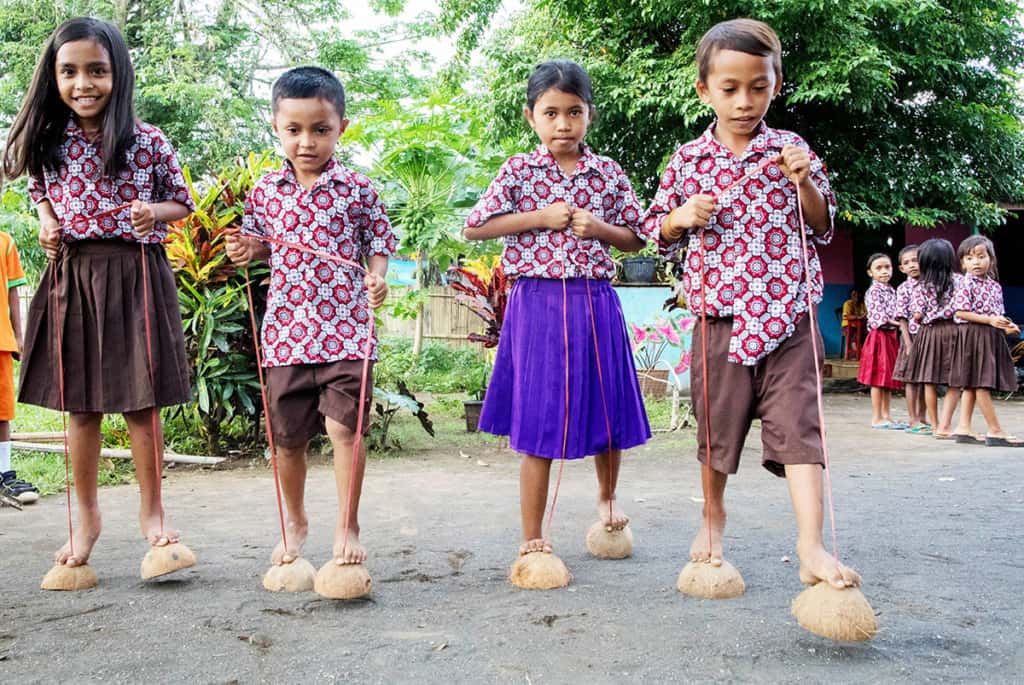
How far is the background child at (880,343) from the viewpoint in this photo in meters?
8.33

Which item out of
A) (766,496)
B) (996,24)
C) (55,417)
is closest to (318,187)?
(766,496)

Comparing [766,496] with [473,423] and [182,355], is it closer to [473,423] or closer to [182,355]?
[182,355]

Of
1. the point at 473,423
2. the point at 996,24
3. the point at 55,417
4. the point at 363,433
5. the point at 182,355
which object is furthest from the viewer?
the point at 996,24

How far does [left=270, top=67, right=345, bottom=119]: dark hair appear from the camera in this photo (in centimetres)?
291

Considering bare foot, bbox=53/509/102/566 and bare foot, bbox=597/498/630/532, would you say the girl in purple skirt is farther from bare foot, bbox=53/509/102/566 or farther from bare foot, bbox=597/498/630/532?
bare foot, bbox=53/509/102/566

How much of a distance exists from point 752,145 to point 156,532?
2.26 metres

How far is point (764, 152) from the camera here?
109 inches

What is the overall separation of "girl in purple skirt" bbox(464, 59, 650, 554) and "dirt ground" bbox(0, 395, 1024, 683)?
Answer: 0.46 m

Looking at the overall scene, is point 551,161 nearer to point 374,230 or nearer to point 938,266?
point 374,230

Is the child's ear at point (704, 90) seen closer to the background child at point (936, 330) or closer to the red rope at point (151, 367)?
the red rope at point (151, 367)

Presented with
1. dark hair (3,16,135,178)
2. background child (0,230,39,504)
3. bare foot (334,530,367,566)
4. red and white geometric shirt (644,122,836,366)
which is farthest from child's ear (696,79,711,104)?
background child (0,230,39,504)

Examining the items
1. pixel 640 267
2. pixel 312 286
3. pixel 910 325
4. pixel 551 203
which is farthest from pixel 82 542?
pixel 640 267

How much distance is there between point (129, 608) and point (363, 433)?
843mm

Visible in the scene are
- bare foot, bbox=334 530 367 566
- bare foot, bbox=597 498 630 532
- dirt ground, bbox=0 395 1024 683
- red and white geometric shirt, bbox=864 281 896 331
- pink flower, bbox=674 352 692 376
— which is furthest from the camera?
pink flower, bbox=674 352 692 376
